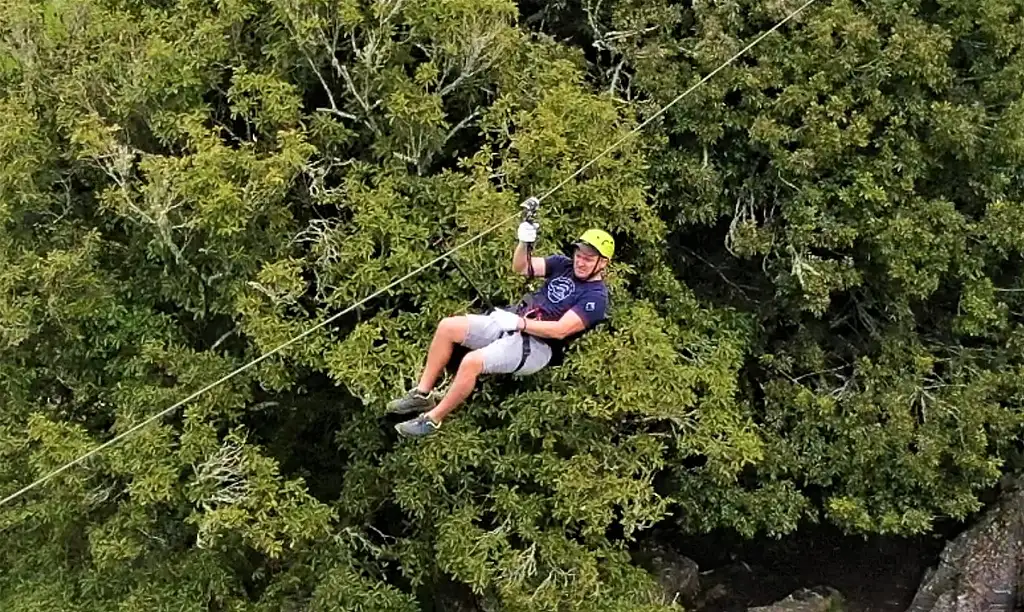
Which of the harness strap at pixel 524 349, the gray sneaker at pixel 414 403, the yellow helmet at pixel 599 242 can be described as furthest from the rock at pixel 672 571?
the yellow helmet at pixel 599 242

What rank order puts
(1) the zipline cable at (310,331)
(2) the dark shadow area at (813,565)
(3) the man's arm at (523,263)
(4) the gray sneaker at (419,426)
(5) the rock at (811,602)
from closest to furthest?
(1) the zipline cable at (310,331), (3) the man's arm at (523,263), (4) the gray sneaker at (419,426), (5) the rock at (811,602), (2) the dark shadow area at (813,565)

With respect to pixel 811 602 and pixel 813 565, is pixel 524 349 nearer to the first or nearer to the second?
pixel 811 602

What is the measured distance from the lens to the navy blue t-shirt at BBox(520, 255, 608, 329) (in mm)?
6133

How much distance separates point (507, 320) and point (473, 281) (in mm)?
1751

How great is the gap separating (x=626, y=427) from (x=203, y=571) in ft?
11.2

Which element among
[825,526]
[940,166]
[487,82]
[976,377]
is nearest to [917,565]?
[825,526]

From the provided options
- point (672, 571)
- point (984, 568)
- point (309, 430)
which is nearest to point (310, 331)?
point (309, 430)

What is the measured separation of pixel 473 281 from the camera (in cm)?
784

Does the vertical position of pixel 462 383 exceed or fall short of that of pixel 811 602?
it exceeds it

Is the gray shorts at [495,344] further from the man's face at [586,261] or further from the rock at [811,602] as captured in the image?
the rock at [811,602]

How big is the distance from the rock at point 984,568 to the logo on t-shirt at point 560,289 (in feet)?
20.8

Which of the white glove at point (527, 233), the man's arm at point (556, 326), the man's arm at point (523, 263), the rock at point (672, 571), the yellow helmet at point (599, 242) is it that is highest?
the white glove at point (527, 233)

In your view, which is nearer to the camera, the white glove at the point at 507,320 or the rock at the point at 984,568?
the white glove at the point at 507,320

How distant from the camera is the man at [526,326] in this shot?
6.09 metres
